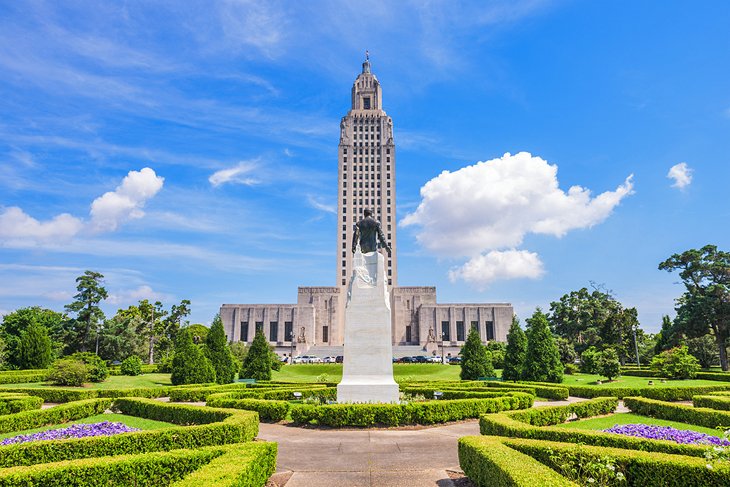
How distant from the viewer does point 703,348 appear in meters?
48.7

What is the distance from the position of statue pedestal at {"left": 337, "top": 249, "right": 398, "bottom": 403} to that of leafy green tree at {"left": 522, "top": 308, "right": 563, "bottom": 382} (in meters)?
15.8

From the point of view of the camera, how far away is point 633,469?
24.1 feet

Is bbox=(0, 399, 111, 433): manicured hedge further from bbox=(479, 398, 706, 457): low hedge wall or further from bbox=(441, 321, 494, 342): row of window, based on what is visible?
bbox=(441, 321, 494, 342): row of window

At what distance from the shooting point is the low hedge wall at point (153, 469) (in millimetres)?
6898

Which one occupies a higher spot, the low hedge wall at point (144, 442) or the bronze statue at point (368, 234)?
the bronze statue at point (368, 234)

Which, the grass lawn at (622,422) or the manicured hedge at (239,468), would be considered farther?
the grass lawn at (622,422)

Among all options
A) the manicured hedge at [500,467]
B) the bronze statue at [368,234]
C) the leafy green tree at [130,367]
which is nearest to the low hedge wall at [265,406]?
the bronze statue at [368,234]

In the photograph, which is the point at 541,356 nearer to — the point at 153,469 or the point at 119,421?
the point at 119,421

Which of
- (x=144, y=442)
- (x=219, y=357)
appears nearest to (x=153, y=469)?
(x=144, y=442)

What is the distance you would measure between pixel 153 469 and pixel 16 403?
14025 millimetres

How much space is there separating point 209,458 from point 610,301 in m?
68.6

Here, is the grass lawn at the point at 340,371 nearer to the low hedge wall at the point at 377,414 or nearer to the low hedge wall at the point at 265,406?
the low hedge wall at the point at 265,406

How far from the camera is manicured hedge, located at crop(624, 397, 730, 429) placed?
13953 mm

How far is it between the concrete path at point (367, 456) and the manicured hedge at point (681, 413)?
6.83m
